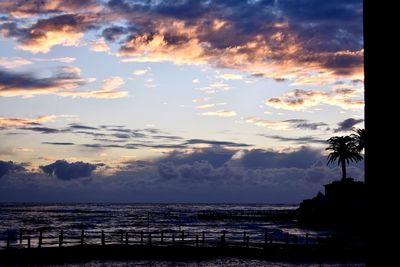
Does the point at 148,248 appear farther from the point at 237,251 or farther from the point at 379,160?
the point at 379,160

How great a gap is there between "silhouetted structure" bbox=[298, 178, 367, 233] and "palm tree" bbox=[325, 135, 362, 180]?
2.66 m

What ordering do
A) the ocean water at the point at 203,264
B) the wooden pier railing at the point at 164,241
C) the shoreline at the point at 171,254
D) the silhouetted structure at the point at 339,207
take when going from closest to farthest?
the ocean water at the point at 203,264, the shoreline at the point at 171,254, the wooden pier railing at the point at 164,241, the silhouetted structure at the point at 339,207

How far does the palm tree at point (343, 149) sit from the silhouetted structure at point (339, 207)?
2.66 m

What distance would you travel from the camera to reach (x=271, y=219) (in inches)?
5276

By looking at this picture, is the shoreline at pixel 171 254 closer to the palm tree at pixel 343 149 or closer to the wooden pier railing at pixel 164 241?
the wooden pier railing at pixel 164 241

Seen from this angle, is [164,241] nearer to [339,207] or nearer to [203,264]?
[203,264]

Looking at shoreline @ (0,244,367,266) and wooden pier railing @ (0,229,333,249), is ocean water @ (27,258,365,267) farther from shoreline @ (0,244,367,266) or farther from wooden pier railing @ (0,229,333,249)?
wooden pier railing @ (0,229,333,249)

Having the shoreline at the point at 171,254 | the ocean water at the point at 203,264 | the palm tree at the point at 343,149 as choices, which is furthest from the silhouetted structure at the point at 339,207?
the ocean water at the point at 203,264

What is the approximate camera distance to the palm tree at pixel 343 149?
300ft

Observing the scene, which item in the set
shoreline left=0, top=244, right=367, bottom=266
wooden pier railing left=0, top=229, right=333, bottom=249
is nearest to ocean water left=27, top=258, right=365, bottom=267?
shoreline left=0, top=244, right=367, bottom=266

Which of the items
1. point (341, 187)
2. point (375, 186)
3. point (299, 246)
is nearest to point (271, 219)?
point (341, 187)

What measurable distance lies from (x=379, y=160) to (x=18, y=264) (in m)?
30.9

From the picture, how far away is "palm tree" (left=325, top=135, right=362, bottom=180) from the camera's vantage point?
91.5m

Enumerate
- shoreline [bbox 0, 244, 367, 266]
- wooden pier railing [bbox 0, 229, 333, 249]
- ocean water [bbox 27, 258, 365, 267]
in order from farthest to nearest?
wooden pier railing [bbox 0, 229, 333, 249]
shoreline [bbox 0, 244, 367, 266]
ocean water [bbox 27, 258, 365, 267]
